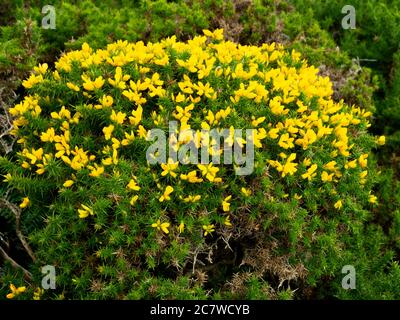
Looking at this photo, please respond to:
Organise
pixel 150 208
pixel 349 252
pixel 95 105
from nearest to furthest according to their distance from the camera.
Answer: pixel 150 208 < pixel 95 105 < pixel 349 252

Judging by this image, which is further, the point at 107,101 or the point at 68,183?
the point at 107,101

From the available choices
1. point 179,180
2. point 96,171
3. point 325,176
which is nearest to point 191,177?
point 179,180

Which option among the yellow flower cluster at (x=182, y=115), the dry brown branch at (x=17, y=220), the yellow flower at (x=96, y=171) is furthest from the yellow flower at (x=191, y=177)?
the dry brown branch at (x=17, y=220)

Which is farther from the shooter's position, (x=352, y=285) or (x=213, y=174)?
(x=352, y=285)

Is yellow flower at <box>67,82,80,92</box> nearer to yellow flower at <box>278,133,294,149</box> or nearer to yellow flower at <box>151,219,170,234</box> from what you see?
yellow flower at <box>151,219,170,234</box>

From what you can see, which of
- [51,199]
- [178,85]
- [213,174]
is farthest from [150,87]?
[51,199]

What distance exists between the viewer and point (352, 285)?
3812 mm

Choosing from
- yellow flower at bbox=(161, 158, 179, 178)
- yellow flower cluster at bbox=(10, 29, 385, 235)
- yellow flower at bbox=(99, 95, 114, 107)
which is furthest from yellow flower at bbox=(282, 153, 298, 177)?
yellow flower at bbox=(99, 95, 114, 107)

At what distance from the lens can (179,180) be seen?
3.12 m

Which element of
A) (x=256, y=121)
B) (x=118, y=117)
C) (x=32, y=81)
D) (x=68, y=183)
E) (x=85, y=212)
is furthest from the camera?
(x=32, y=81)

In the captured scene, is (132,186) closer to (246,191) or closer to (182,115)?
(182,115)

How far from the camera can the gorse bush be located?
10.0ft
